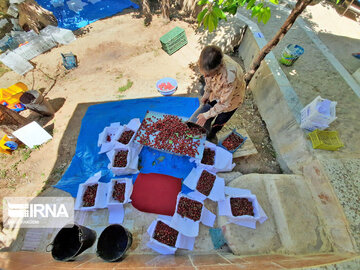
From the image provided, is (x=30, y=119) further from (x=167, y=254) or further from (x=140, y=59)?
(x=167, y=254)

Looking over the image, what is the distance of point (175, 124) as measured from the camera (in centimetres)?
384

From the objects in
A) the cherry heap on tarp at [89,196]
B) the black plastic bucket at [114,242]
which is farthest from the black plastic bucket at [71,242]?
the cherry heap on tarp at [89,196]

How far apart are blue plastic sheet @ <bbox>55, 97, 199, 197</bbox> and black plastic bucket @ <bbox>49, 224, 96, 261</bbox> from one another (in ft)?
2.95

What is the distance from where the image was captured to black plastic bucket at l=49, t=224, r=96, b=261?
8.38 feet

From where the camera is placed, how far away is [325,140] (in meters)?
3.20

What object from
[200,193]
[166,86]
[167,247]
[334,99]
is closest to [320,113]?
[334,99]

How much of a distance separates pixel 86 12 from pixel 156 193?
8.31 metres

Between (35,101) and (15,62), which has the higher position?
(35,101)

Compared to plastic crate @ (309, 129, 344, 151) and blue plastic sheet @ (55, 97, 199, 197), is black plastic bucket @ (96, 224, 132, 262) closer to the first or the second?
blue plastic sheet @ (55, 97, 199, 197)

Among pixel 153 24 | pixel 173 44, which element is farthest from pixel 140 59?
pixel 153 24

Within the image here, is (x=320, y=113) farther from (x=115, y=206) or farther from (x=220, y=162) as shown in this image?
(x=115, y=206)

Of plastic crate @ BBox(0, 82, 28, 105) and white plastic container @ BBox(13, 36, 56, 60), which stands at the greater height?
white plastic container @ BBox(13, 36, 56, 60)

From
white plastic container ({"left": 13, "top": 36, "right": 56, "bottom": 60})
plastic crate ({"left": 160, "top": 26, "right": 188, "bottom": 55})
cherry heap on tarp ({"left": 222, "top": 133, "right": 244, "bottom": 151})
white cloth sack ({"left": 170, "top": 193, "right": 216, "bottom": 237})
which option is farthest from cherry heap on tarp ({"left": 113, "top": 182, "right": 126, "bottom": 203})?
white plastic container ({"left": 13, "top": 36, "right": 56, "bottom": 60})

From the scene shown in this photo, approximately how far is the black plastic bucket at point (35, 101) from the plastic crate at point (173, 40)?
12.9 ft
